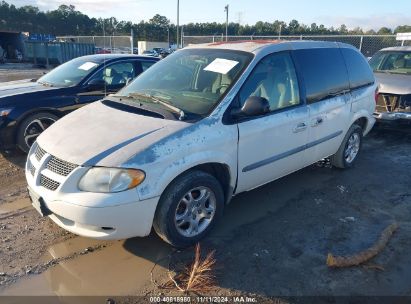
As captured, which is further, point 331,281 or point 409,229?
point 409,229

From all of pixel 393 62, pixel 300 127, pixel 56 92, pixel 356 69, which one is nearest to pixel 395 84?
pixel 393 62

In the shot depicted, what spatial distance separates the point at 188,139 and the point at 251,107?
71 cm

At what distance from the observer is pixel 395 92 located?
743cm

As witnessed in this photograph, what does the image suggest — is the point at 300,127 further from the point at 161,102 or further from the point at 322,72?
the point at 161,102

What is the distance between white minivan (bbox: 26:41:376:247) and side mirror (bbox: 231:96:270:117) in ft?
0.04

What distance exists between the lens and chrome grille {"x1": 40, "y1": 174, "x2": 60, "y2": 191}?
123 inches

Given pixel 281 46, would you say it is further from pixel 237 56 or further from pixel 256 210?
pixel 256 210

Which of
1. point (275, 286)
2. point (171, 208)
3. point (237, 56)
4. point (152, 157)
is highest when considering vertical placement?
point (237, 56)

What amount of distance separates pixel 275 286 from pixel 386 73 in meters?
6.94

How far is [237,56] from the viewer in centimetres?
403

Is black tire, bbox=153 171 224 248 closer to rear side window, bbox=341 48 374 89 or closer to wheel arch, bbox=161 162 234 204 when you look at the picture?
wheel arch, bbox=161 162 234 204

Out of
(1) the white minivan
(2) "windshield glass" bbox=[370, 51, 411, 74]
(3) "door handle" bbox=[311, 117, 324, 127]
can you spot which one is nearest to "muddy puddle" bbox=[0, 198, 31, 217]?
(1) the white minivan

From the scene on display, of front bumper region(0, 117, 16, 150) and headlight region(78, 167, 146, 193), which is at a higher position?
headlight region(78, 167, 146, 193)

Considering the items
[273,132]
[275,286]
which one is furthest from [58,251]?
[273,132]
